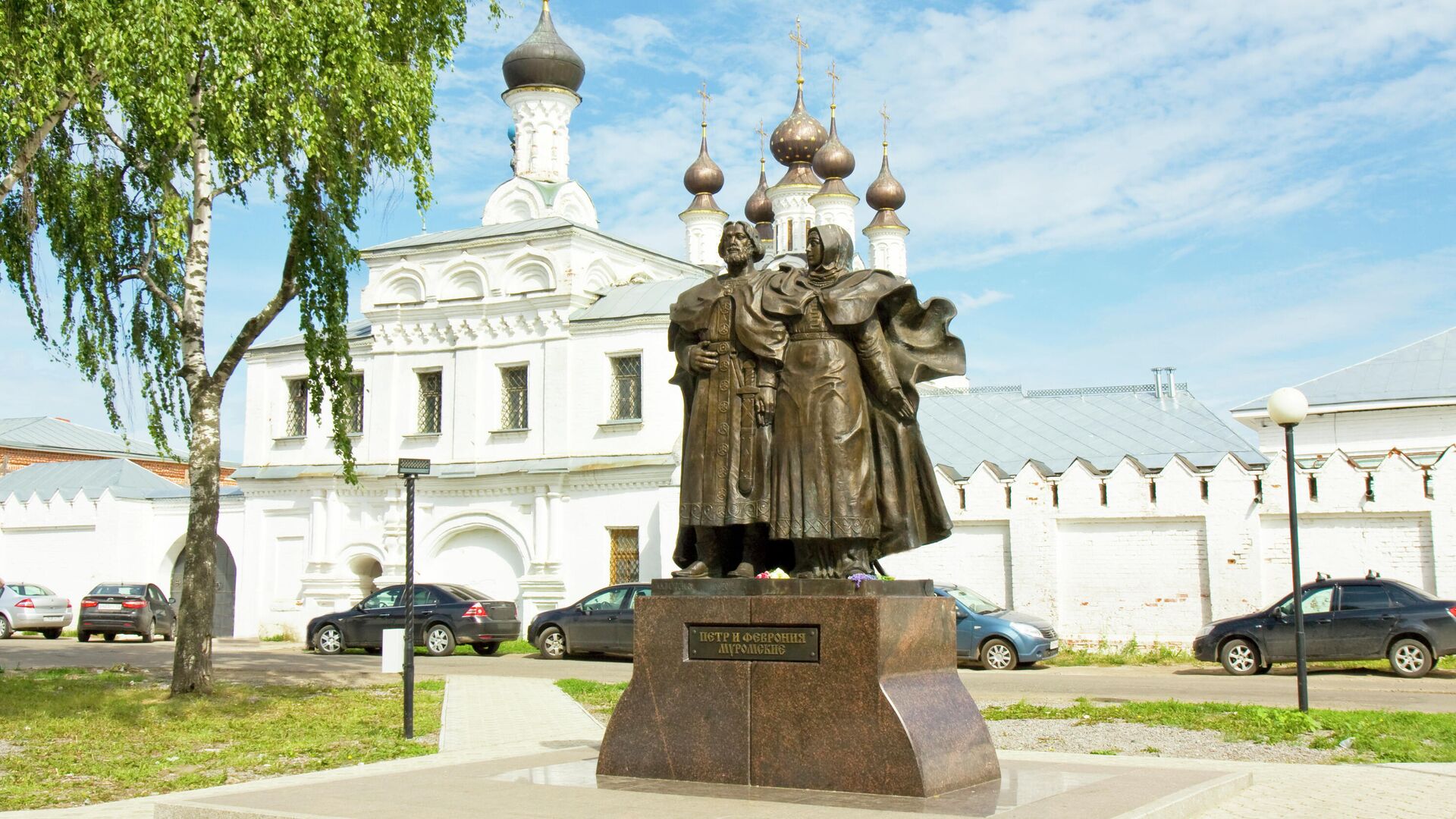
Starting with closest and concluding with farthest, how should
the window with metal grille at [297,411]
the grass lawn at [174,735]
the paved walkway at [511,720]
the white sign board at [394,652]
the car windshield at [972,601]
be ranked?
the grass lawn at [174,735] < the paved walkway at [511,720] < the white sign board at [394,652] < the car windshield at [972,601] < the window with metal grille at [297,411]

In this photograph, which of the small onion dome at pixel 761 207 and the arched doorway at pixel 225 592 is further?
the small onion dome at pixel 761 207

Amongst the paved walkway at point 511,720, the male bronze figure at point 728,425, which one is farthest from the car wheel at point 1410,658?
the male bronze figure at point 728,425

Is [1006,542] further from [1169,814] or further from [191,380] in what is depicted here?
[1169,814]

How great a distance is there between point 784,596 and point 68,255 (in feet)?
35.3

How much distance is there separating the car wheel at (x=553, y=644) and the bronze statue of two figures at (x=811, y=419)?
1488cm

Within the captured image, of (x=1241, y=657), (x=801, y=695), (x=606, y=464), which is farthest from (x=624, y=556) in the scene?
(x=801, y=695)

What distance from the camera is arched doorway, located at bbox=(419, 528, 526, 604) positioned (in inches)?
1077

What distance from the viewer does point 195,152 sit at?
14.1 metres

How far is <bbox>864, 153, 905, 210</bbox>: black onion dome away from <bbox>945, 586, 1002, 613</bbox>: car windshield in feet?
78.0

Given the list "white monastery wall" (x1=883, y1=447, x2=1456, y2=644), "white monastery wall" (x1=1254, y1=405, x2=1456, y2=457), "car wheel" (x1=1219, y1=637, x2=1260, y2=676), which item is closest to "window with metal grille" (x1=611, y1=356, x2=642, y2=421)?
"white monastery wall" (x1=883, y1=447, x2=1456, y2=644)

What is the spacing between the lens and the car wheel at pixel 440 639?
22.9 metres

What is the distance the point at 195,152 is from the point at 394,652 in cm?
581

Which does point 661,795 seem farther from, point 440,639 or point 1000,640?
point 440,639

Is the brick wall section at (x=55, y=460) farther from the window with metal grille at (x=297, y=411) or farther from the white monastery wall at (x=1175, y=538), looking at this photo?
the white monastery wall at (x=1175, y=538)
